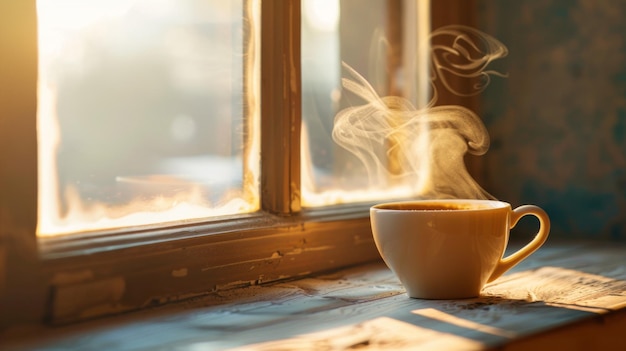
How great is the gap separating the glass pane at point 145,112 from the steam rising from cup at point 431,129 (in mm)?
211

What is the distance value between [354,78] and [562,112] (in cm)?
40

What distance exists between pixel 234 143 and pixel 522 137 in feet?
1.98

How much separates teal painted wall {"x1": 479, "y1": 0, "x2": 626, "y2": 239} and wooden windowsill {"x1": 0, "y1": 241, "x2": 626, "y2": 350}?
0.35 metres

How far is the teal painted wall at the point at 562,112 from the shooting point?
1.33m

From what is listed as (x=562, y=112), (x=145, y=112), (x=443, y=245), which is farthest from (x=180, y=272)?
(x=562, y=112)

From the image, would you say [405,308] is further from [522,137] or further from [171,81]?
[522,137]

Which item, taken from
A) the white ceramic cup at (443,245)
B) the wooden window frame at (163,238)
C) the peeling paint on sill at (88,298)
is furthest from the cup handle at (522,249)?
the peeling paint on sill at (88,298)

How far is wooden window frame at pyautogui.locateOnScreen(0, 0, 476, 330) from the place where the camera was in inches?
30.6

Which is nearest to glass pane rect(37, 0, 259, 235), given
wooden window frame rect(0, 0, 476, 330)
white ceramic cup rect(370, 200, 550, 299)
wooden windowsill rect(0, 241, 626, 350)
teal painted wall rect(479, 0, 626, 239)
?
wooden window frame rect(0, 0, 476, 330)

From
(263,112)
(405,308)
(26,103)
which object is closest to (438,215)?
(405,308)

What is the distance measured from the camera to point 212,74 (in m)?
1.03

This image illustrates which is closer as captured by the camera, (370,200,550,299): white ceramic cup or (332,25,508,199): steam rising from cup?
(370,200,550,299): white ceramic cup

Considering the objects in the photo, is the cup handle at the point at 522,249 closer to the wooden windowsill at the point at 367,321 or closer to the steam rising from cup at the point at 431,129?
the wooden windowsill at the point at 367,321

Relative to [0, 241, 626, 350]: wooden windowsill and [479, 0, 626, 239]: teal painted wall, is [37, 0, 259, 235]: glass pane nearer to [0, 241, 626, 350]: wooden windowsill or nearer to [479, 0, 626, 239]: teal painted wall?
[0, 241, 626, 350]: wooden windowsill
